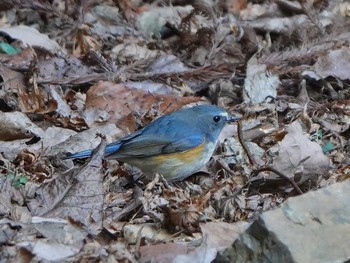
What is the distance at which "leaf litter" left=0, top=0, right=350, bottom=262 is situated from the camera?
4.79m

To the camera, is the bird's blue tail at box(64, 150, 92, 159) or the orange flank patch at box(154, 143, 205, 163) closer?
the bird's blue tail at box(64, 150, 92, 159)

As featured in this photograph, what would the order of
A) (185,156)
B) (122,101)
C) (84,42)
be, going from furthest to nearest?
(84,42) → (122,101) → (185,156)

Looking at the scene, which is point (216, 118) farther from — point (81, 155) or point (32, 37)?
point (32, 37)

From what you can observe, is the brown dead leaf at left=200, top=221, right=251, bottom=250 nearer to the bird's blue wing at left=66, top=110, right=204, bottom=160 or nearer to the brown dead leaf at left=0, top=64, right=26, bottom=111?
the bird's blue wing at left=66, top=110, right=204, bottom=160

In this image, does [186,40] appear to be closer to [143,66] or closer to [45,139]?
A: [143,66]

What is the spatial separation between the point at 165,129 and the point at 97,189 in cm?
119

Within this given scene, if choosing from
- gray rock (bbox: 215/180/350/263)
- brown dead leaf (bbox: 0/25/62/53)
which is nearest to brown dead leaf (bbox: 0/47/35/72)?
brown dead leaf (bbox: 0/25/62/53)

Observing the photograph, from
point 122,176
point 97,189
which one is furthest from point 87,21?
point 97,189

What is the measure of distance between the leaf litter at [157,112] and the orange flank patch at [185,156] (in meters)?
0.20

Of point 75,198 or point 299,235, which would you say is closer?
point 299,235

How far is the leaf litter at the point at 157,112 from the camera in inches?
188

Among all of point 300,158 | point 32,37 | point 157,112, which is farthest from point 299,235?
point 32,37

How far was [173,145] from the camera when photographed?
6.18m

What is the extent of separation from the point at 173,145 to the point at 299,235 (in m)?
2.45
